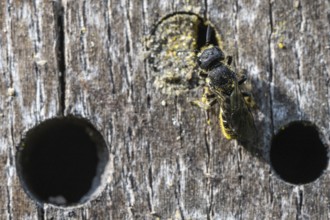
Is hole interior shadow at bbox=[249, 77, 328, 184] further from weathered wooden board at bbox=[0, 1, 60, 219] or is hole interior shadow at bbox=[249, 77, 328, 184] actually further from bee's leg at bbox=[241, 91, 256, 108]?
weathered wooden board at bbox=[0, 1, 60, 219]

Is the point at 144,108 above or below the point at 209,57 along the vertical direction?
below

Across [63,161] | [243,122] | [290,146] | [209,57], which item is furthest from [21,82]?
[290,146]

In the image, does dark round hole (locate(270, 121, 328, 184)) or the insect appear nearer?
the insect

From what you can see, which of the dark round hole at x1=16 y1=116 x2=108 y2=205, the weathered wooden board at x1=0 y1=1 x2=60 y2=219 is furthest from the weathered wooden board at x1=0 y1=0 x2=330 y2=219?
the dark round hole at x1=16 y1=116 x2=108 y2=205

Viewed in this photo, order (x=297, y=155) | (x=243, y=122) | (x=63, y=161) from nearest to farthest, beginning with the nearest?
(x=243, y=122) → (x=297, y=155) → (x=63, y=161)

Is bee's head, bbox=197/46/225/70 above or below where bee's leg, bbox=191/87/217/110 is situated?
above

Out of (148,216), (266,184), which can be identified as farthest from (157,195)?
(266,184)

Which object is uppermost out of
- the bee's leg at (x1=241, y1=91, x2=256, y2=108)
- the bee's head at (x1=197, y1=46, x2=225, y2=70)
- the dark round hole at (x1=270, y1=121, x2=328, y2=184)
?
the bee's head at (x1=197, y1=46, x2=225, y2=70)

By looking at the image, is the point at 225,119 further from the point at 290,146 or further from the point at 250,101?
the point at 290,146
